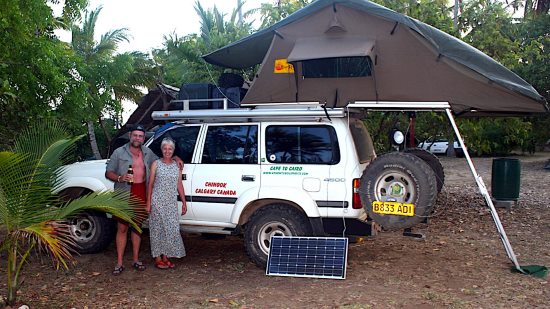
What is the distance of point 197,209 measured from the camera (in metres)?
6.26

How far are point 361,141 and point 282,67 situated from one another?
4.38 ft

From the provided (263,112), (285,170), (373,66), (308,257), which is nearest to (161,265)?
(308,257)

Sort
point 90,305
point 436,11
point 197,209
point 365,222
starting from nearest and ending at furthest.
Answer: point 90,305
point 365,222
point 197,209
point 436,11

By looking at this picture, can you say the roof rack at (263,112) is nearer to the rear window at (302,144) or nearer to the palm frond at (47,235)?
the rear window at (302,144)

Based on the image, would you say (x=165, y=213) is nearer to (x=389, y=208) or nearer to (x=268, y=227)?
(x=268, y=227)

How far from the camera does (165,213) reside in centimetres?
600

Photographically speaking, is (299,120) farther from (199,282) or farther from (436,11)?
(436,11)

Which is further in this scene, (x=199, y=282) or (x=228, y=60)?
(x=228, y=60)

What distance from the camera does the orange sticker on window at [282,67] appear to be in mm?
6348

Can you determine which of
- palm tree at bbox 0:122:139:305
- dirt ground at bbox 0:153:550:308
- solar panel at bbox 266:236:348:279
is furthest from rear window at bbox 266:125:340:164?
→ palm tree at bbox 0:122:139:305

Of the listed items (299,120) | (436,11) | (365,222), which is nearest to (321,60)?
(299,120)

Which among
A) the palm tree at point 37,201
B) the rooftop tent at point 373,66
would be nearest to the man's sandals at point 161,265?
the palm tree at point 37,201

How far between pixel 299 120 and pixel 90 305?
2.96 m

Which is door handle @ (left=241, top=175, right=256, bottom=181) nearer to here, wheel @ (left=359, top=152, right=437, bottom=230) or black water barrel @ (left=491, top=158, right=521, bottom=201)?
wheel @ (left=359, top=152, right=437, bottom=230)
